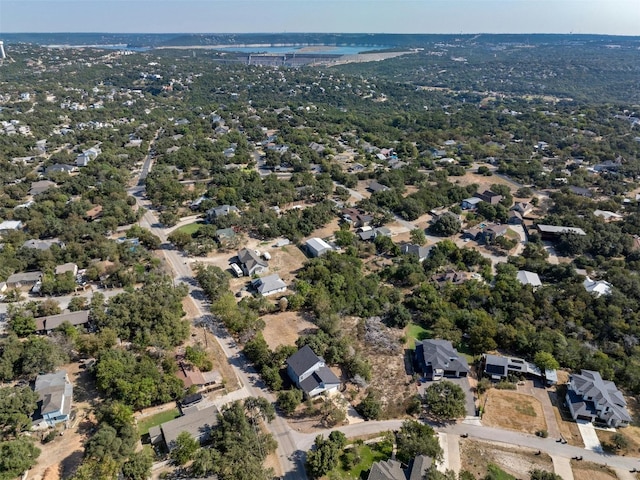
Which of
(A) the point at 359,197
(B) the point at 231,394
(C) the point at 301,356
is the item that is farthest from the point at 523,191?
(B) the point at 231,394

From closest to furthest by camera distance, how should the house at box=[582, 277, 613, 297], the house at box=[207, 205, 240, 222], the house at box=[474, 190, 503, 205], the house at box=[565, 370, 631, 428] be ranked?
the house at box=[565, 370, 631, 428] → the house at box=[582, 277, 613, 297] → the house at box=[207, 205, 240, 222] → the house at box=[474, 190, 503, 205]

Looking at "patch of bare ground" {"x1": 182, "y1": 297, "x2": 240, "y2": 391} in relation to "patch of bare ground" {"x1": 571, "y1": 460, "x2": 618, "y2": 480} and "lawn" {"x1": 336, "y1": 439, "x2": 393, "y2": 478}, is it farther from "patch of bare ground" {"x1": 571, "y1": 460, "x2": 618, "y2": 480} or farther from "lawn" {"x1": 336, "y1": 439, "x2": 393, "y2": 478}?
"patch of bare ground" {"x1": 571, "y1": 460, "x2": 618, "y2": 480}

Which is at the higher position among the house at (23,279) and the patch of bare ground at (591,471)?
the house at (23,279)

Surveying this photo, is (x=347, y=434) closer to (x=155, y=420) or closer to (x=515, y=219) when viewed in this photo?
(x=155, y=420)

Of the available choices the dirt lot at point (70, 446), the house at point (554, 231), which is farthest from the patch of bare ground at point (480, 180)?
the dirt lot at point (70, 446)

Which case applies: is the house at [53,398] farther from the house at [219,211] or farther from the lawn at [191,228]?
the house at [219,211]

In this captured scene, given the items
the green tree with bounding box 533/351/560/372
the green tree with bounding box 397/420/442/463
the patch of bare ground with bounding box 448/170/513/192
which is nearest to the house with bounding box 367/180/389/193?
the patch of bare ground with bounding box 448/170/513/192

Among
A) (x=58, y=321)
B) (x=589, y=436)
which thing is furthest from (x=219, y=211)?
(x=589, y=436)
